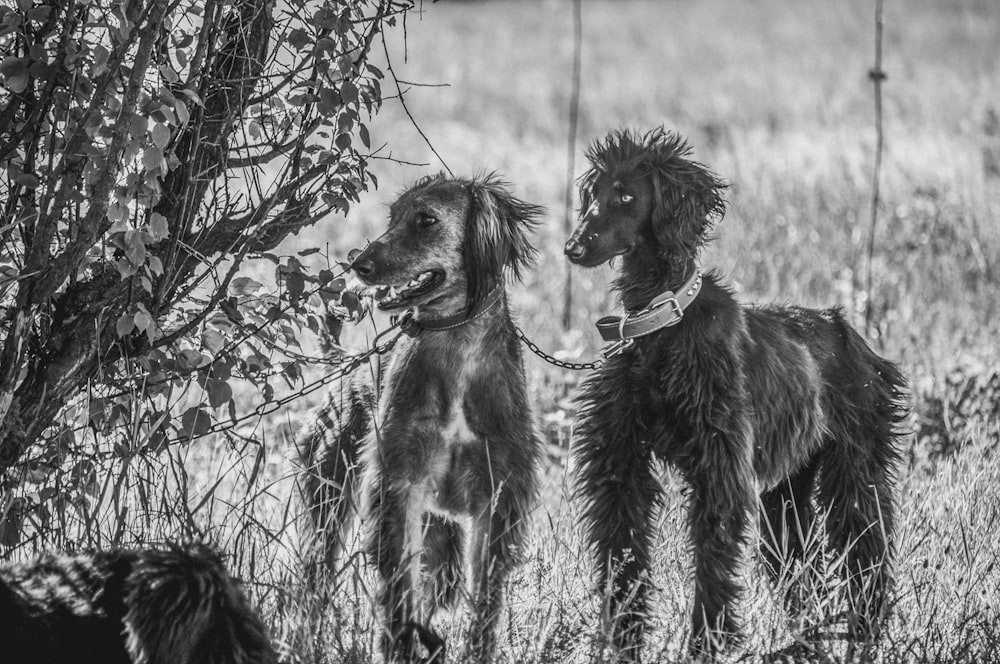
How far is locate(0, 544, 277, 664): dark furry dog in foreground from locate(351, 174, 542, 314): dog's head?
149 cm

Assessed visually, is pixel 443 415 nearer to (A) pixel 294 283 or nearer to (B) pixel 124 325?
(A) pixel 294 283

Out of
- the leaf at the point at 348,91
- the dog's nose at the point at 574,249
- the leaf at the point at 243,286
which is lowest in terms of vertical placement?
the leaf at the point at 243,286

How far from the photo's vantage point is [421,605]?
Result: 14.1ft

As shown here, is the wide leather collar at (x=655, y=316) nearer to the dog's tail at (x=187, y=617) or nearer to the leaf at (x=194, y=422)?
the leaf at (x=194, y=422)

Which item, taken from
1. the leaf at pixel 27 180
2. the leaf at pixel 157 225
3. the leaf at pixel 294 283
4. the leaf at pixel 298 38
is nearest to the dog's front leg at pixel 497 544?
the leaf at pixel 294 283

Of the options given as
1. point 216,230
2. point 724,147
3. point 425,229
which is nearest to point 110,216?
point 216,230

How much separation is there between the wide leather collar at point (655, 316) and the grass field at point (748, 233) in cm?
86

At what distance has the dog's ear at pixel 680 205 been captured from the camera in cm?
431

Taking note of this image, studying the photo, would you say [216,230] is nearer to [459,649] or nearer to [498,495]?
[498,495]

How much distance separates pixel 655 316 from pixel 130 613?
2.03 meters

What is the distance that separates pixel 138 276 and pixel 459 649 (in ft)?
5.58

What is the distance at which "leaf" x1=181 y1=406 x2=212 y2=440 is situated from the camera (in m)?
4.37

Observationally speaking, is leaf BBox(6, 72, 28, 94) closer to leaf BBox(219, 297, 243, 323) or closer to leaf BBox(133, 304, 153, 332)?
leaf BBox(133, 304, 153, 332)

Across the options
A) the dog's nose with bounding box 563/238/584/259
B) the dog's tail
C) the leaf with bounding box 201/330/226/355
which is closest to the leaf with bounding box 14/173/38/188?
the leaf with bounding box 201/330/226/355
